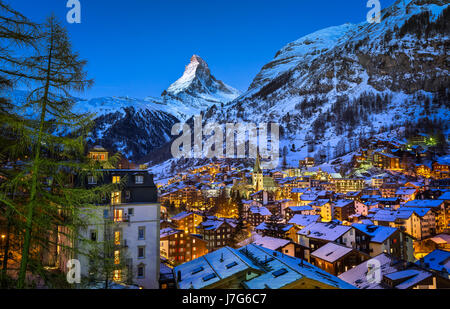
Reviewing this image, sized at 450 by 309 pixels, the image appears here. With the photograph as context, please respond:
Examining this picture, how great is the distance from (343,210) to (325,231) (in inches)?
779

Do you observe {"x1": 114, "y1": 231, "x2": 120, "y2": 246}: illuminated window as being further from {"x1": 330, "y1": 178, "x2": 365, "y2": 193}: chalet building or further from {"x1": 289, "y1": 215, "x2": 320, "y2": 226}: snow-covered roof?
{"x1": 330, "y1": 178, "x2": 365, "y2": 193}: chalet building

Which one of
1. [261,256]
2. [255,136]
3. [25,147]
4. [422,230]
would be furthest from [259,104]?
[25,147]

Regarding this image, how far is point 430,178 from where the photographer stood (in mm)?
81188

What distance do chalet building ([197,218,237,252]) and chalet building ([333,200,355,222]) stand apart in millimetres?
21888

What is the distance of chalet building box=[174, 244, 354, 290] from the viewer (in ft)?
41.1

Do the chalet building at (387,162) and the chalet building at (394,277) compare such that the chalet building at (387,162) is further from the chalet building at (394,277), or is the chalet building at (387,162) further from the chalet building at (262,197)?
the chalet building at (394,277)

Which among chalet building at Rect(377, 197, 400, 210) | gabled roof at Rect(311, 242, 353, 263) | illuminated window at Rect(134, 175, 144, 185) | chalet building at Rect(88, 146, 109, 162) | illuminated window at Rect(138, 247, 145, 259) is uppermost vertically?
chalet building at Rect(88, 146, 109, 162)

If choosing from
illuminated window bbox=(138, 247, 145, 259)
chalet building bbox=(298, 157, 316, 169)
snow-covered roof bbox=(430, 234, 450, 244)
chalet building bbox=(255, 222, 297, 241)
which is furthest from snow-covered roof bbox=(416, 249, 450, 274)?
chalet building bbox=(298, 157, 316, 169)

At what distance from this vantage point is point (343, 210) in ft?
167

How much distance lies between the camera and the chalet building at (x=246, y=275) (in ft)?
41.1

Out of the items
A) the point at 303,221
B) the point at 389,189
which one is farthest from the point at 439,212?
the point at 303,221

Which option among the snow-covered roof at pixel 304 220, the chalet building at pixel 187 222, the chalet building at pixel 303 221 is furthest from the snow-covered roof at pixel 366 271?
the chalet building at pixel 187 222

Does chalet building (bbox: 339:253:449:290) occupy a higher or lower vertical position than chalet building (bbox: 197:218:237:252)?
higher
